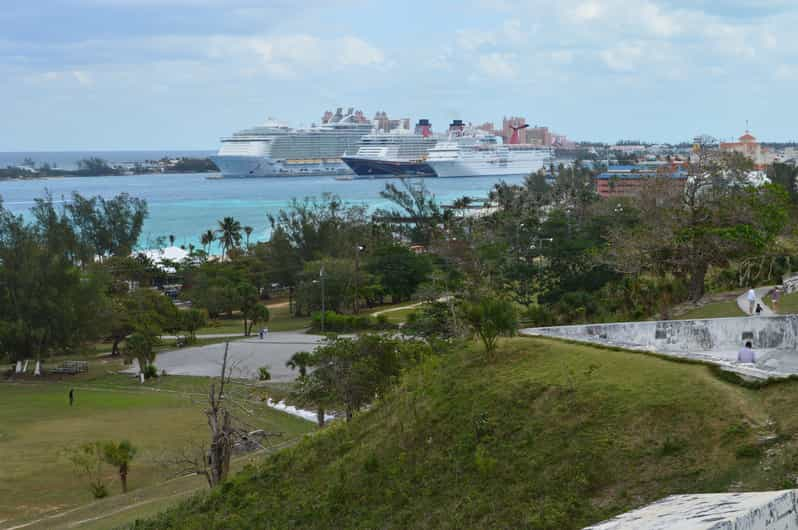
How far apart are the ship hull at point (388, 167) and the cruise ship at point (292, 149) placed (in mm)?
8426

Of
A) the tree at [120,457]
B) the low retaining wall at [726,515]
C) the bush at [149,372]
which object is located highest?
the low retaining wall at [726,515]

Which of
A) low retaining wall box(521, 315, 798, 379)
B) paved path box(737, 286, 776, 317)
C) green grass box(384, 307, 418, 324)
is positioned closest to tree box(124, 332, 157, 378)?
green grass box(384, 307, 418, 324)

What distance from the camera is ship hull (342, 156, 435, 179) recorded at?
115 m

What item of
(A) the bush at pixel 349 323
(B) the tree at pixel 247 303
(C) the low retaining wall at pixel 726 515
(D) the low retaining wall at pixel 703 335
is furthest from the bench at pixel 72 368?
(C) the low retaining wall at pixel 726 515

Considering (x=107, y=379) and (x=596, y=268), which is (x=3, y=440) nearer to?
(x=107, y=379)

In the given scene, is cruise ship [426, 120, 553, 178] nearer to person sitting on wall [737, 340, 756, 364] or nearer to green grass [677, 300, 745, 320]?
green grass [677, 300, 745, 320]

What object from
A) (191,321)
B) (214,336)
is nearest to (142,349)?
(191,321)

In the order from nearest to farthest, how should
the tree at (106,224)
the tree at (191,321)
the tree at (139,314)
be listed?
the tree at (139,314)
the tree at (191,321)
the tree at (106,224)

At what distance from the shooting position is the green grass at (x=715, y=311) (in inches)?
685

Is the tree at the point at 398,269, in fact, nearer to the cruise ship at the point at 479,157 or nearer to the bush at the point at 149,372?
the bush at the point at 149,372

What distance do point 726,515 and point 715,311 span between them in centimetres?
1352

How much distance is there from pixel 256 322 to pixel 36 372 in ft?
27.2

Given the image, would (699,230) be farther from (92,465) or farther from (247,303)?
(247,303)

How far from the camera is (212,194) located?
4363 inches
